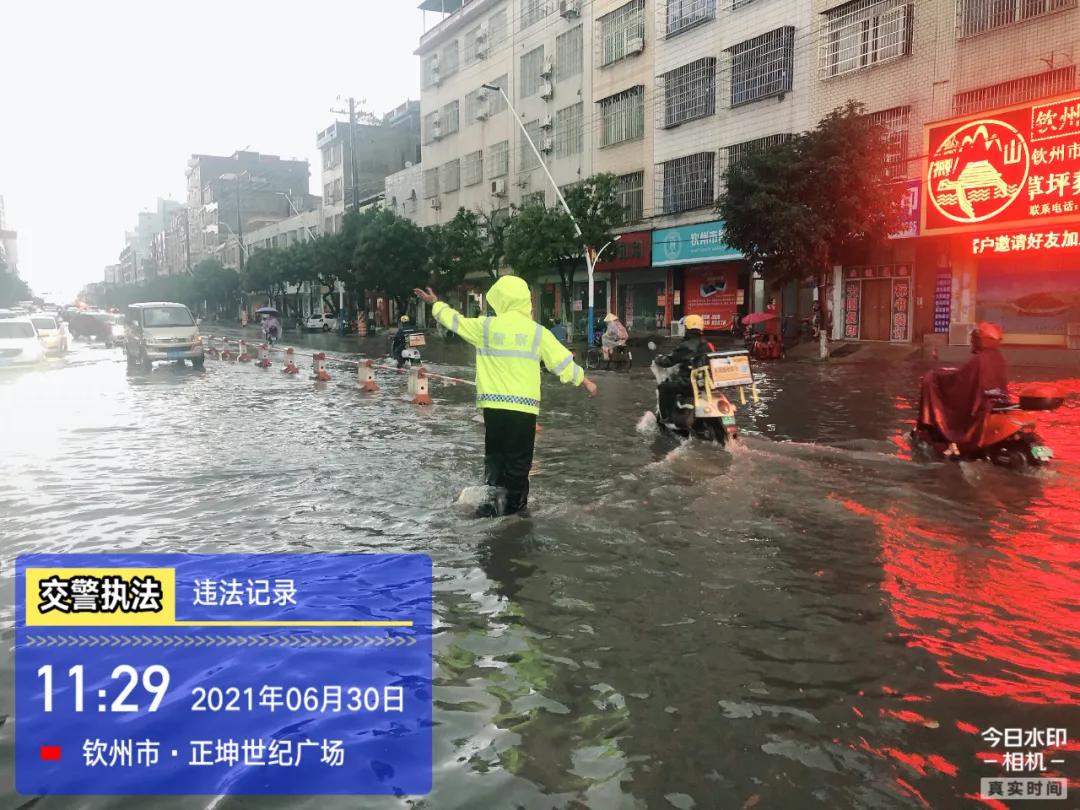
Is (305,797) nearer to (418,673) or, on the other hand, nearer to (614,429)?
(418,673)

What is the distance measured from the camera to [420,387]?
51.1 ft

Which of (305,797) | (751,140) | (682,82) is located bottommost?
(305,797)

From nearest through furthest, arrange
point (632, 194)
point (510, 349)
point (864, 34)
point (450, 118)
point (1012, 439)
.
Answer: point (510, 349) < point (1012, 439) < point (864, 34) < point (632, 194) < point (450, 118)

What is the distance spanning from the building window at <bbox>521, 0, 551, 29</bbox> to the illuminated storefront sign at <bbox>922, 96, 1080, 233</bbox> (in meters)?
25.6

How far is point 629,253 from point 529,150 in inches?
452

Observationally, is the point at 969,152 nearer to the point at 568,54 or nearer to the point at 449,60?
the point at 568,54

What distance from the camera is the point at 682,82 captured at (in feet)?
114

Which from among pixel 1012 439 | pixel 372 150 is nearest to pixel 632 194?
pixel 1012 439

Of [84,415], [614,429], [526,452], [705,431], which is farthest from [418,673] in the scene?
[84,415]

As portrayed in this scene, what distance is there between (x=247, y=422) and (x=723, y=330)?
24.1 metres

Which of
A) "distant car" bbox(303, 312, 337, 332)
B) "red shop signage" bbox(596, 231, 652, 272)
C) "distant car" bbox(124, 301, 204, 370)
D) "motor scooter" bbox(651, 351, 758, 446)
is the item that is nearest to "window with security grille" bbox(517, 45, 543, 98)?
"red shop signage" bbox(596, 231, 652, 272)

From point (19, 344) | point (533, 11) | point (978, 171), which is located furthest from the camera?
point (533, 11)

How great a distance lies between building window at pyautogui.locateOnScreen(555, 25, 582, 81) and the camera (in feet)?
137

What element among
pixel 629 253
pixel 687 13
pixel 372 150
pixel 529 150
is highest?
pixel 372 150
